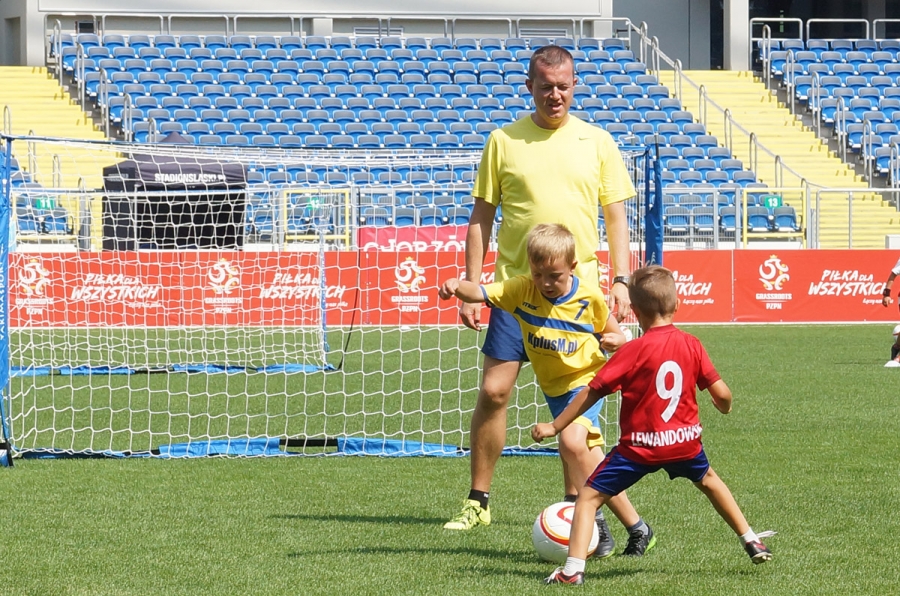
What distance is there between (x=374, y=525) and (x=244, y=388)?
6.58 metres

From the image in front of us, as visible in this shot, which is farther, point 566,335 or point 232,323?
point 232,323

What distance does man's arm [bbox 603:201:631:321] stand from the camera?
5645 millimetres

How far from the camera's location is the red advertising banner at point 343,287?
1797 centimetres

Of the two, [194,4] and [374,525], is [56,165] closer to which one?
[194,4]

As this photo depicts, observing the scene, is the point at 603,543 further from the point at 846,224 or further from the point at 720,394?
the point at 846,224

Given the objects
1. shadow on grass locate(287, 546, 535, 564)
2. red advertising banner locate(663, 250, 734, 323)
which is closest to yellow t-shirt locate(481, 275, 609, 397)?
shadow on grass locate(287, 546, 535, 564)

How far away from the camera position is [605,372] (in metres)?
4.87

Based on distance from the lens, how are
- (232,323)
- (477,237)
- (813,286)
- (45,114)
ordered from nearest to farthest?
(477,237) → (232,323) → (813,286) → (45,114)

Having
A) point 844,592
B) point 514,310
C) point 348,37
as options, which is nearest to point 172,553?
point 514,310

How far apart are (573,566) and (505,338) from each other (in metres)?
1.31

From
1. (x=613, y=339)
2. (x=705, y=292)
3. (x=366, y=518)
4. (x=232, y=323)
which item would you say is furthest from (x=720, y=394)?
(x=705, y=292)

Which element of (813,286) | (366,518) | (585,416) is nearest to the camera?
(585,416)

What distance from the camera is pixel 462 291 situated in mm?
5332

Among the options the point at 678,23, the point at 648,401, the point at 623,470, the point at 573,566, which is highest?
the point at 678,23
